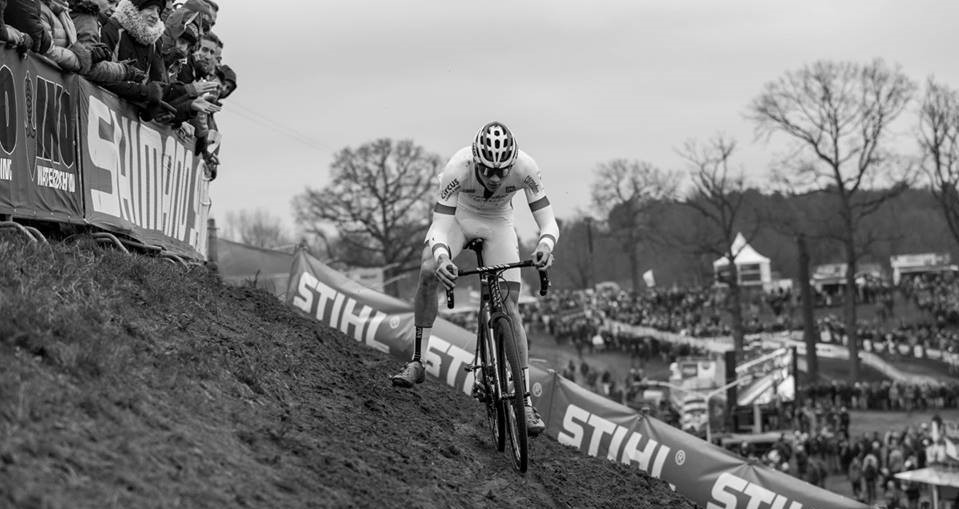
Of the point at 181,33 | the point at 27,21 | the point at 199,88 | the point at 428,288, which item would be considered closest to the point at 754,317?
the point at 181,33

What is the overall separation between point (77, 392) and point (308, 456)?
154cm

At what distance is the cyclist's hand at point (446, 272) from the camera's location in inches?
335

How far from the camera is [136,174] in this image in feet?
35.4

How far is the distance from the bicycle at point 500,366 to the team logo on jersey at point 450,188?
71 cm

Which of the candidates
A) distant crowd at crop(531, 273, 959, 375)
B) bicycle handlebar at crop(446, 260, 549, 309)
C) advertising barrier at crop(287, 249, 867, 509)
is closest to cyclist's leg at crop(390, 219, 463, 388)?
bicycle handlebar at crop(446, 260, 549, 309)

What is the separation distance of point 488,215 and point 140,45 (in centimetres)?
386

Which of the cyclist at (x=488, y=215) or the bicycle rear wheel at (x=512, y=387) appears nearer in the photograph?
the bicycle rear wheel at (x=512, y=387)

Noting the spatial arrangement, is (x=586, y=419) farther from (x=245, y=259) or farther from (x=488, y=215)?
(x=245, y=259)

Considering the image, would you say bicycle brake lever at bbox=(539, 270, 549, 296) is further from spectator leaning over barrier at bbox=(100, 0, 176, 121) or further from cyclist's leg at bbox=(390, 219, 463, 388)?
spectator leaning over barrier at bbox=(100, 0, 176, 121)

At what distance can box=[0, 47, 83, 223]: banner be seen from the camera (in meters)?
8.29

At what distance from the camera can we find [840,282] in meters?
71.4

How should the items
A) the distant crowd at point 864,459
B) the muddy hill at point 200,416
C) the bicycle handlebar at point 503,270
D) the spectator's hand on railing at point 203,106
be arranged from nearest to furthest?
the muddy hill at point 200,416, the bicycle handlebar at point 503,270, the spectator's hand on railing at point 203,106, the distant crowd at point 864,459

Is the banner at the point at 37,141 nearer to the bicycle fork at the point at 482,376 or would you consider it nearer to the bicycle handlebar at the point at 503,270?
the bicycle handlebar at the point at 503,270

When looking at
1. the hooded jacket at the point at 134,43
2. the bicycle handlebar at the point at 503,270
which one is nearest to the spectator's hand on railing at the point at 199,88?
the hooded jacket at the point at 134,43
